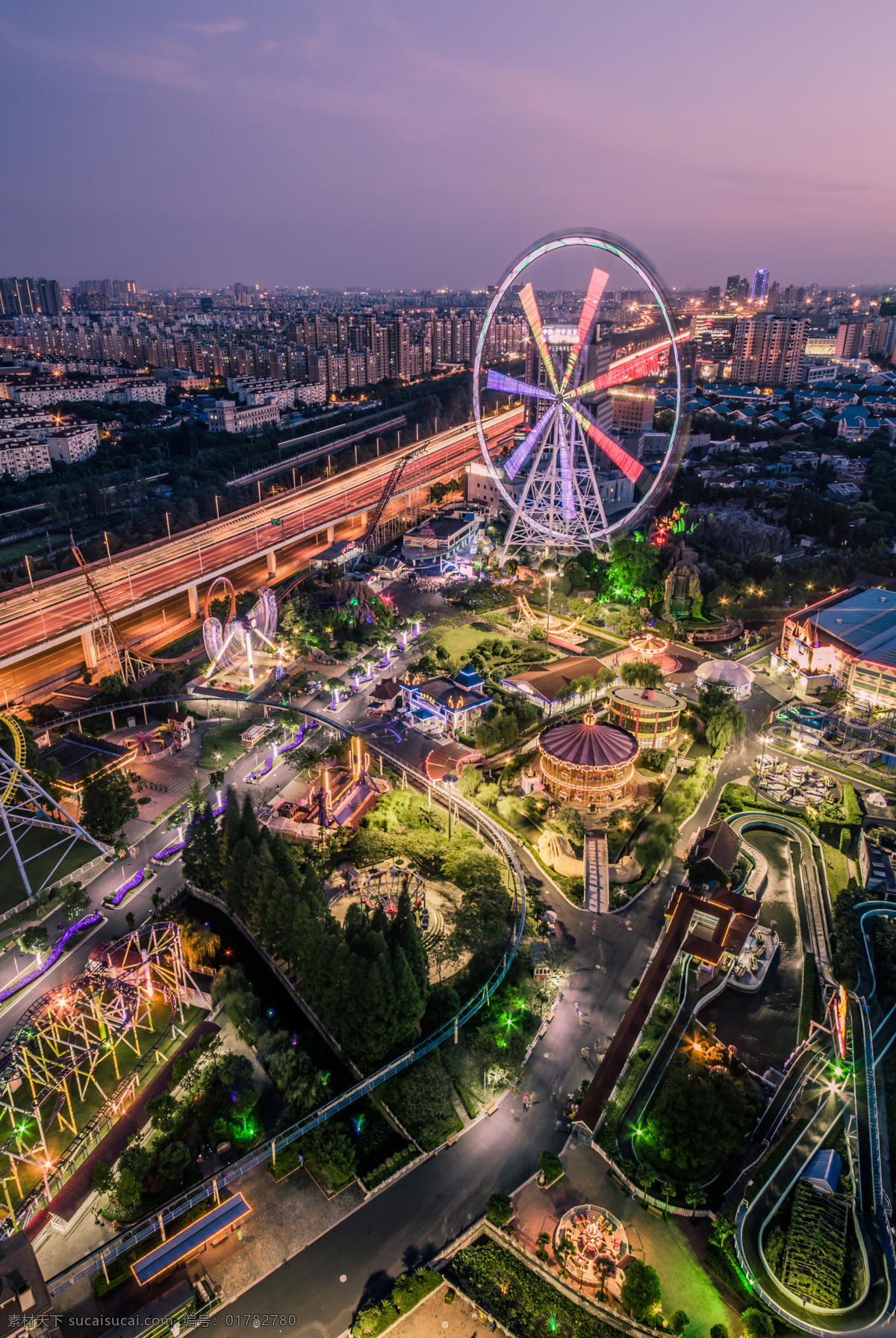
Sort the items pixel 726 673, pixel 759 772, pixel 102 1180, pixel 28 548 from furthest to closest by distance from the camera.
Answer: pixel 28 548
pixel 726 673
pixel 759 772
pixel 102 1180

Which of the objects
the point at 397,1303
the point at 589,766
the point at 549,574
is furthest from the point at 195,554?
the point at 397,1303

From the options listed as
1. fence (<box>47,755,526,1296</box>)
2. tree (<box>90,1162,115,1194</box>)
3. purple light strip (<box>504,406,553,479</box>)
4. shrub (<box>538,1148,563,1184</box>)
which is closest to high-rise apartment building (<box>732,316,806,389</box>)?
purple light strip (<box>504,406,553,479</box>)

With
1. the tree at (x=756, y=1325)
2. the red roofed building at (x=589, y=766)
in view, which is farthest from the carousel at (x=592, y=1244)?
the red roofed building at (x=589, y=766)

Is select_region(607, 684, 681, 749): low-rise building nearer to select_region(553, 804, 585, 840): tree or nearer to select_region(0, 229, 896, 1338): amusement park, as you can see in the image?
select_region(0, 229, 896, 1338): amusement park

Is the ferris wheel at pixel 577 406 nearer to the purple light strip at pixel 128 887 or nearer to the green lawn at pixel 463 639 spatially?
the green lawn at pixel 463 639

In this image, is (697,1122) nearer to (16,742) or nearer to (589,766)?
(589,766)

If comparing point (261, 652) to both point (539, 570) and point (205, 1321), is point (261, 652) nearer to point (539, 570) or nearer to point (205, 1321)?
point (539, 570)

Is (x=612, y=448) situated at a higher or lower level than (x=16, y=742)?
higher

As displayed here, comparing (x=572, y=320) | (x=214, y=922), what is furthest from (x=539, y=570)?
(x=214, y=922)
